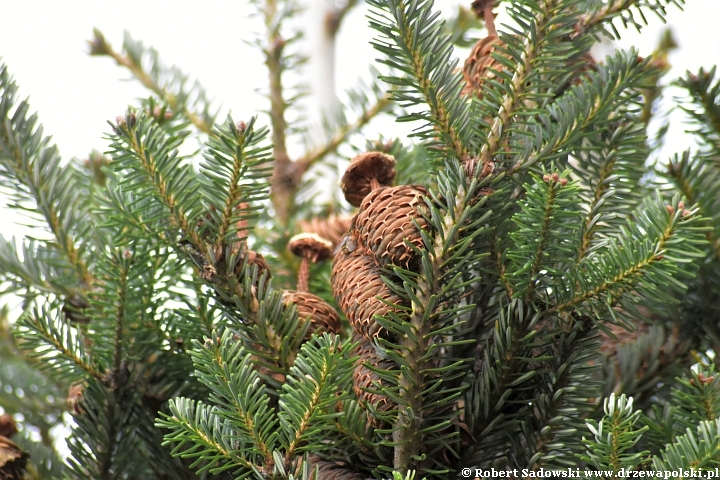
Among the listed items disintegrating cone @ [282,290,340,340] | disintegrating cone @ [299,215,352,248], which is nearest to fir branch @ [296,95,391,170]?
disintegrating cone @ [299,215,352,248]

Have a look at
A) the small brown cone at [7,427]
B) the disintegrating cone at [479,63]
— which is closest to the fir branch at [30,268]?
the small brown cone at [7,427]

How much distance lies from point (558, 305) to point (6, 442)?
0.52 metres

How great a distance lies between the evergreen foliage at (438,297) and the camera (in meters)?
0.52

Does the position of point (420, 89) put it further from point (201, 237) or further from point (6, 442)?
point (6, 442)

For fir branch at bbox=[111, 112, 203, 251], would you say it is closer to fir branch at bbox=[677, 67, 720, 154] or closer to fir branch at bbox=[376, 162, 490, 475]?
fir branch at bbox=[376, 162, 490, 475]

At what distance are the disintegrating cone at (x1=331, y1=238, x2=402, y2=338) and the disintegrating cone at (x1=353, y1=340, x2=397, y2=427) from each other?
0.02 m

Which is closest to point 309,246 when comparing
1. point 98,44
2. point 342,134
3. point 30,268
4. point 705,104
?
point 30,268

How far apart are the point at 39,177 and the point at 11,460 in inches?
11.0

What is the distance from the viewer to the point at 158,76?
129 centimetres

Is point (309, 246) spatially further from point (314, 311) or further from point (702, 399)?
point (702, 399)

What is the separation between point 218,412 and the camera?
19.4 inches

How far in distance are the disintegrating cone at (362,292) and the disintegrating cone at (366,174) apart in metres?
0.06

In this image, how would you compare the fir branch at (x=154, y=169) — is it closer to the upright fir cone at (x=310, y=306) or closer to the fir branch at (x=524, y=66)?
the upright fir cone at (x=310, y=306)

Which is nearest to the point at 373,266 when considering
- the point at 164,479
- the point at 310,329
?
the point at 310,329
